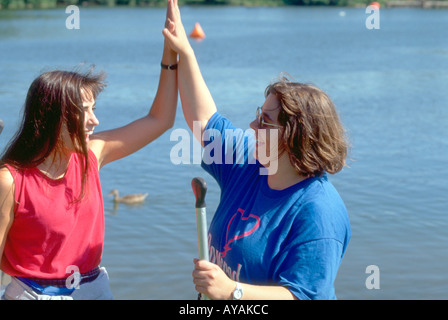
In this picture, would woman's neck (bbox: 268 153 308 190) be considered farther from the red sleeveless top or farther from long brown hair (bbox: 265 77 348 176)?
the red sleeveless top

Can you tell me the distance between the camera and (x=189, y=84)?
277 centimetres

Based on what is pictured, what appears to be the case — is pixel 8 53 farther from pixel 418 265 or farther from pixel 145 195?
pixel 418 265

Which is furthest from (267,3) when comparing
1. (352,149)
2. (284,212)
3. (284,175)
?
(284,212)

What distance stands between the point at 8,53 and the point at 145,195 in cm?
1755

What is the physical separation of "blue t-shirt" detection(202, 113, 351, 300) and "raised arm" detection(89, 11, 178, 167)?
1.38ft

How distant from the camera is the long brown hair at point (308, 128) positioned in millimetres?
2312

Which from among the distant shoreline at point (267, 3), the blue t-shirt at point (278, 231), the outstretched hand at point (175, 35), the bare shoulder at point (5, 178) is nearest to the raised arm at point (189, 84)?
the outstretched hand at point (175, 35)

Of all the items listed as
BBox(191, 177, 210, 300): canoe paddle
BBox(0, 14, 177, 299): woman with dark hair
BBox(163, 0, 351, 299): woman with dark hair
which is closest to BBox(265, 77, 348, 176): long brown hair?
BBox(163, 0, 351, 299): woman with dark hair

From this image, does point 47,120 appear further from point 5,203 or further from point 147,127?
point 147,127

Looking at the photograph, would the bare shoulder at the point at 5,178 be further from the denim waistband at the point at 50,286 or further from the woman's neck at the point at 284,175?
the woman's neck at the point at 284,175

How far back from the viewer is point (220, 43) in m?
30.8

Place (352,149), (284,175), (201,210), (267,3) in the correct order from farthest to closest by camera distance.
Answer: (267,3) < (352,149) < (284,175) < (201,210)

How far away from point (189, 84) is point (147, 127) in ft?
0.86
